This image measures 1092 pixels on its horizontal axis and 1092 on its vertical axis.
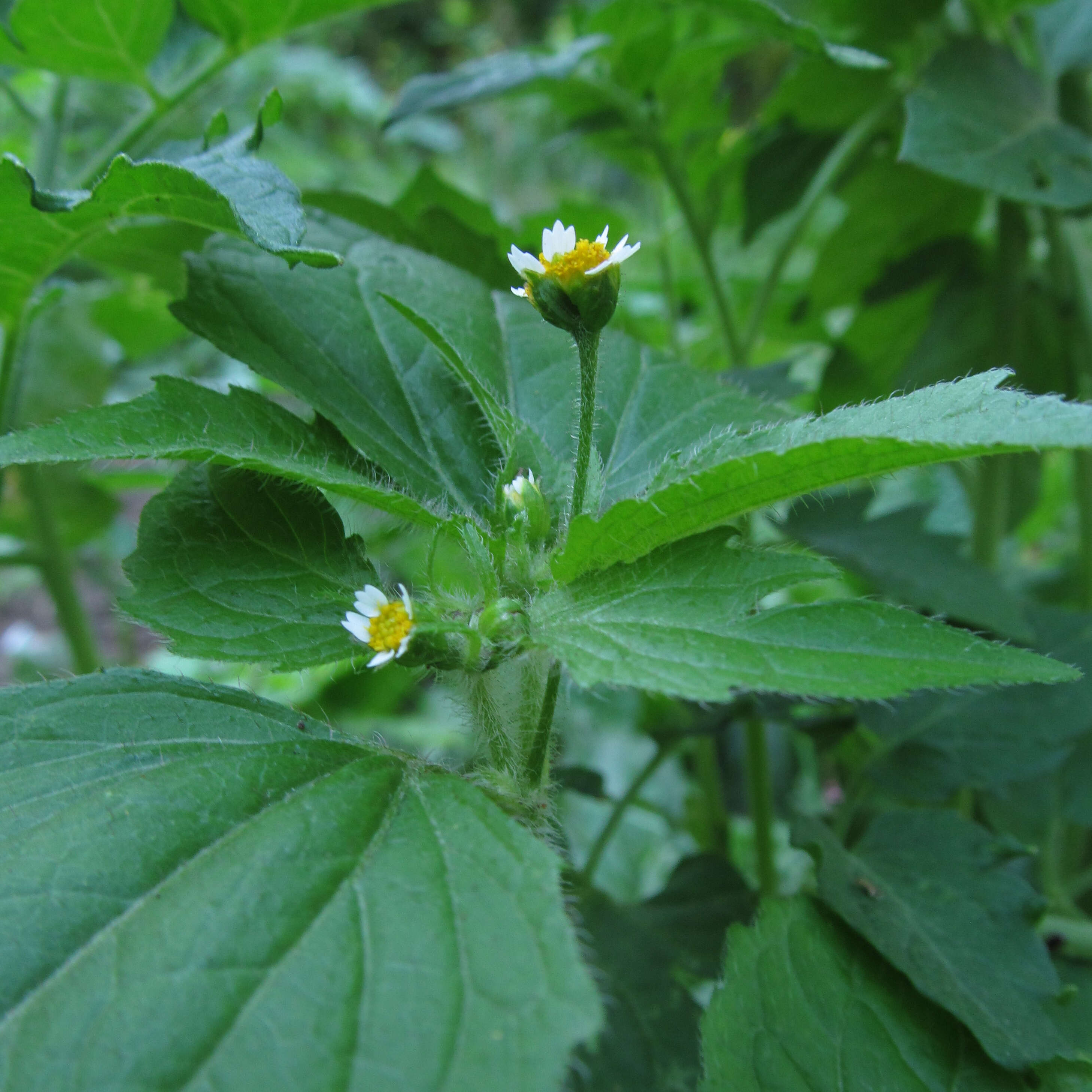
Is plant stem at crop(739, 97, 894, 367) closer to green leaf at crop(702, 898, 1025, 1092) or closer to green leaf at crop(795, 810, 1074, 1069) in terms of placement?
green leaf at crop(795, 810, 1074, 1069)

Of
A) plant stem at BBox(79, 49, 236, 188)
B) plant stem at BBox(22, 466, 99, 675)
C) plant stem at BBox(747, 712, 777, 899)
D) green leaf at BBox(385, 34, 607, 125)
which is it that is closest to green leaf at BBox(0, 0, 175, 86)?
plant stem at BBox(79, 49, 236, 188)

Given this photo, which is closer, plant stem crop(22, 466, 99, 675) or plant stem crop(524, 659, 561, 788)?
plant stem crop(524, 659, 561, 788)

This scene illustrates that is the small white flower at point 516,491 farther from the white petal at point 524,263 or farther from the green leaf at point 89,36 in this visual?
the green leaf at point 89,36

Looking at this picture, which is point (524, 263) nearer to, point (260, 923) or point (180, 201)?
point (180, 201)

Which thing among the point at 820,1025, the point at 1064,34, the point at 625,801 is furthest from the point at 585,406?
the point at 1064,34

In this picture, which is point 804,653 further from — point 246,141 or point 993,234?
point 993,234

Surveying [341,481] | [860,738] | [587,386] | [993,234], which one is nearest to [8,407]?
[341,481]
